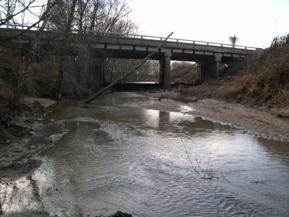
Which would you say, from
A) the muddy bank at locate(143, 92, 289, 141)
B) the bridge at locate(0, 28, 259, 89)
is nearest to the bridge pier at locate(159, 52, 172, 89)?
the bridge at locate(0, 28, 259, 89)

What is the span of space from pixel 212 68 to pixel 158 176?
53833 millimetres

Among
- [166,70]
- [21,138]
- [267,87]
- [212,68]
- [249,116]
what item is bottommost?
[21,138]

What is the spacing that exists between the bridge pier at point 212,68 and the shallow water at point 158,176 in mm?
43571

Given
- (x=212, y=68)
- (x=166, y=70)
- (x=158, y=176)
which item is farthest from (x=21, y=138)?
(x=212, y=68)

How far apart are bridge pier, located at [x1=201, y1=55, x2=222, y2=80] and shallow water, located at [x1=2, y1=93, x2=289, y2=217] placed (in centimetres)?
4357

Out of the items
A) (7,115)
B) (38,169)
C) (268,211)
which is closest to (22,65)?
(7,115)

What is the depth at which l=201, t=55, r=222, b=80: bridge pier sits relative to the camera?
63306 mm

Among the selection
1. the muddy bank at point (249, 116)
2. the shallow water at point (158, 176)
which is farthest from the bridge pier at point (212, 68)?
the shallow water at point (158, 176)

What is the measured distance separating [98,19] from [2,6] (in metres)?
43.0

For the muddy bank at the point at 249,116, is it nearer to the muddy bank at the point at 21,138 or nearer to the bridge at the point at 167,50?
the muddy bank at the point at 21,138

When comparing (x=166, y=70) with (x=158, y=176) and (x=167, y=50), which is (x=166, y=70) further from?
(x=158, y=176)

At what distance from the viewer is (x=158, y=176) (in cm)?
1215

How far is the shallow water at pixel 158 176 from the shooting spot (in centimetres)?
955

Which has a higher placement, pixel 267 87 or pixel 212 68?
pixel 212 68
